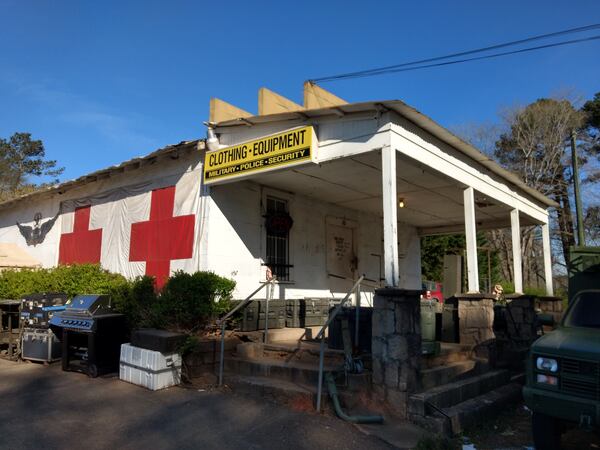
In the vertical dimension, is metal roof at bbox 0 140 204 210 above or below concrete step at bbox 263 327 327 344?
above

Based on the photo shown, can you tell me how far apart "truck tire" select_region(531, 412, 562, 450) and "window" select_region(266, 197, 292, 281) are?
6.35 m

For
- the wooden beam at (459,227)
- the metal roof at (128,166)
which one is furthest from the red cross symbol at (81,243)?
the wooden beam at (459,227)

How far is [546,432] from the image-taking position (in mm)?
4727

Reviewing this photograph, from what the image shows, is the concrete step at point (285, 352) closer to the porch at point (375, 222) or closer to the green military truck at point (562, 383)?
the porch at point (375, 222)

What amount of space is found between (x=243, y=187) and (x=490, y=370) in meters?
5.82

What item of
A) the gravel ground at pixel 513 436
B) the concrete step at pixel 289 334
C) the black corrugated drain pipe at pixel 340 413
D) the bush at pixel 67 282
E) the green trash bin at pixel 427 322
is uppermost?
the bush at pixel 67 282

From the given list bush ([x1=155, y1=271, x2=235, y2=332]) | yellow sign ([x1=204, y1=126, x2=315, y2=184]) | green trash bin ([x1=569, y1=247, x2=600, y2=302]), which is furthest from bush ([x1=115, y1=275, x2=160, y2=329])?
green trash bin ([x1=569, y1=247, x2=600, y2=302])

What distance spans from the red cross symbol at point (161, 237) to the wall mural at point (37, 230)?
4.54 meters

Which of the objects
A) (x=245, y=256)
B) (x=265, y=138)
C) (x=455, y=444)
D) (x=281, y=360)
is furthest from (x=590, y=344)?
(x=245, y=256)

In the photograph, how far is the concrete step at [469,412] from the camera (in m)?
5.48

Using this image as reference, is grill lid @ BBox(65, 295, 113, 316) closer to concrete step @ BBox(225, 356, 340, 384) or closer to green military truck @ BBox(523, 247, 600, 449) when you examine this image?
concrete step @ BBox(225, 356, 340, 384)

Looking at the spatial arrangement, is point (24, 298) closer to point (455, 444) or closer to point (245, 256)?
point (245, 256)

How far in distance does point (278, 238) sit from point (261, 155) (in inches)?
111

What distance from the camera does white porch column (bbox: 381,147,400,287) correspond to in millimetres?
6550
